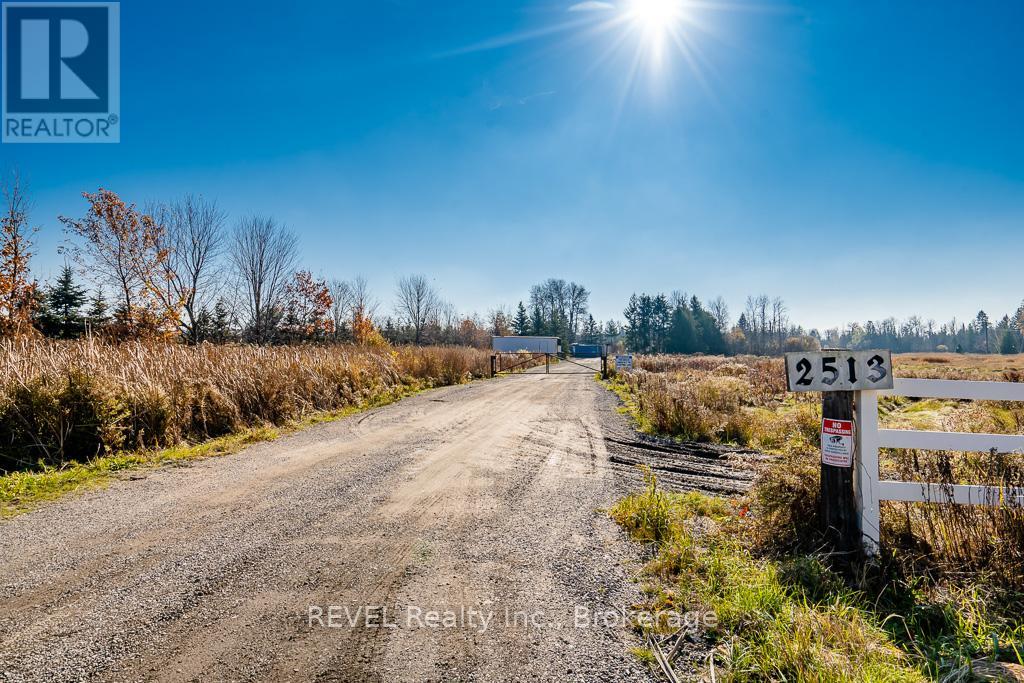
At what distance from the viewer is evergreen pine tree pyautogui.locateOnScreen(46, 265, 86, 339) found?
92.1ft

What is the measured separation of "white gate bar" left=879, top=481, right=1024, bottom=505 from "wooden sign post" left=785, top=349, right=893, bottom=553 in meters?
0.30

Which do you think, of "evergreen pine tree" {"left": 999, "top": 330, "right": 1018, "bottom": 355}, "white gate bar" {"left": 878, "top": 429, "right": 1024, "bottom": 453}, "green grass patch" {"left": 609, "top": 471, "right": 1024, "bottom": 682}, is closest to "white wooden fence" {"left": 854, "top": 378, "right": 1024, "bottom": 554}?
"white gate bar" {"left": 878, "top": 429, "right": 1024, "bottom": 453}

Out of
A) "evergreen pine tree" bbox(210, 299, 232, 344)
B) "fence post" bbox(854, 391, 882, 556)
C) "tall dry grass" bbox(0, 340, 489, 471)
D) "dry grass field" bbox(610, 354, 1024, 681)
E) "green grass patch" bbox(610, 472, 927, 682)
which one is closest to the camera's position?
"green grass patch" bbox(610, 472, 927, 682)

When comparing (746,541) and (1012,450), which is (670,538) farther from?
(1012,450)

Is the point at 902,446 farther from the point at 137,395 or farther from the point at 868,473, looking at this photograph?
the point at 137,395

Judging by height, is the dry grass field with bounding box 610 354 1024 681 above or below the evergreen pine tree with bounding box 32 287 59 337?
below

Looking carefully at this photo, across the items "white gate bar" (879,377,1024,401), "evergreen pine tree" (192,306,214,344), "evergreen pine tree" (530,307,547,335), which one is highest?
"evergreen pine tree" (530,307,547,335)

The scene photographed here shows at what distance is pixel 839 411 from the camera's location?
349 centimetres

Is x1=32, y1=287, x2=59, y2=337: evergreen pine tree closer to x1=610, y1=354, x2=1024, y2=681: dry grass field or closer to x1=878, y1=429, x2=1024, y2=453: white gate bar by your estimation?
x1=610, y1=354, x2=1024, y2=681: dry grass field

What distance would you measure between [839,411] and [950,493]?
99cm

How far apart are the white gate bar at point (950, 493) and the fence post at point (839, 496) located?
0.26 metres

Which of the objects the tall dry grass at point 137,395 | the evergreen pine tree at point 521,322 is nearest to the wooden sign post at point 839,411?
the tall dry grass at point 137,395

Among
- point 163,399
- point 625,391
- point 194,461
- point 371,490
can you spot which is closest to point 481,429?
point 371,490

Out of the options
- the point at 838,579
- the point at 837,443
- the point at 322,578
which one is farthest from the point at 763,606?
the point at 322,578
